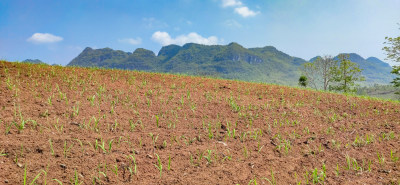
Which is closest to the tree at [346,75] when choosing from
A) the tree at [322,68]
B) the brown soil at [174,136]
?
the tree at [322,68]

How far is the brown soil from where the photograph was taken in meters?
3.85

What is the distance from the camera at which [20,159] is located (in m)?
3.89

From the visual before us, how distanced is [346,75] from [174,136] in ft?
142

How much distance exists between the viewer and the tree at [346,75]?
39.3 metres

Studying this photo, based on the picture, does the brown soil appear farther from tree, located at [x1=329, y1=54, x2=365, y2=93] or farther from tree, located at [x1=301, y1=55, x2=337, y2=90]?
tree, located at [x1=301, y1=55, x2=337, y2=90]

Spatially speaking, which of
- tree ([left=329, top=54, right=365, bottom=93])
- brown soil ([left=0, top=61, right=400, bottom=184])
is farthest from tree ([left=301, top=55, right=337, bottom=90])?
brown soil ([left=0, top=61, right=400, bottom=184])

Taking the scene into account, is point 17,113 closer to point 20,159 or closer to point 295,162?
point 20,159

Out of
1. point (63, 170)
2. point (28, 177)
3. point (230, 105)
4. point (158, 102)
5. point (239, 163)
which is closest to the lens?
point (28, 177)

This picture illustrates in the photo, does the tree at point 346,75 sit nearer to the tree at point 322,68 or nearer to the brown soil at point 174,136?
the tree at point 322,68

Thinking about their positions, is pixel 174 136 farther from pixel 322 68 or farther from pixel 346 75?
pixel 322 68

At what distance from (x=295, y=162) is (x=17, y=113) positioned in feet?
20.3

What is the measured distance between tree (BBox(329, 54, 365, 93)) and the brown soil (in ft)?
112

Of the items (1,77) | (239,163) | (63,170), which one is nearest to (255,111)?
(239,163)

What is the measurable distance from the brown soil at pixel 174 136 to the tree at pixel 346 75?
34096mm
